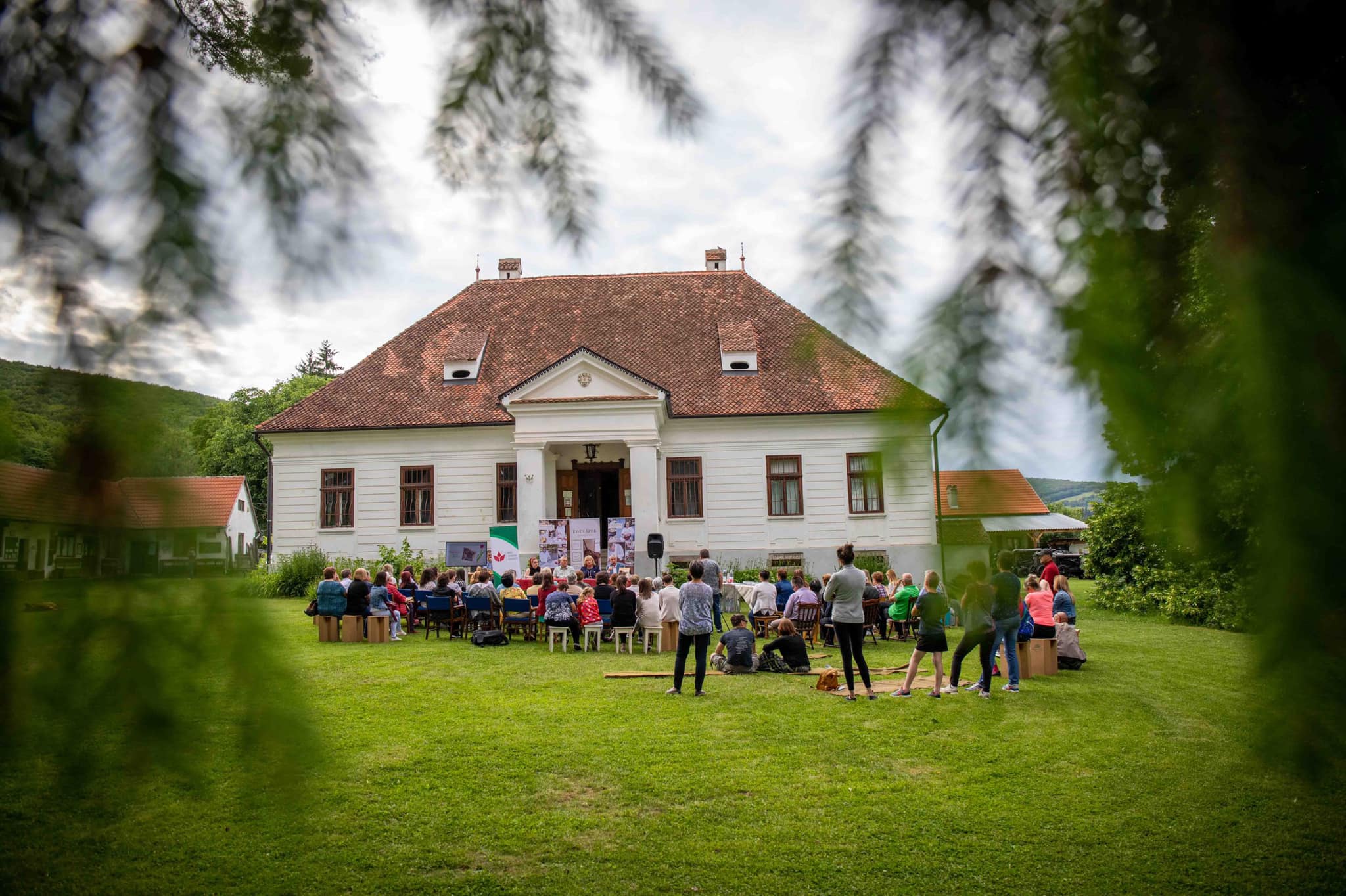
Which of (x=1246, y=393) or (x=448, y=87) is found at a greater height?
(x=448, y=87)

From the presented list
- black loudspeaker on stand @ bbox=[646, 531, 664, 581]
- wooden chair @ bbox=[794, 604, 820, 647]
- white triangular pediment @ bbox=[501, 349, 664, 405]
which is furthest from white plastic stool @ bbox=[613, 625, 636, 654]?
white triangular pediment @ bbox=[501, 349, 664, 405]

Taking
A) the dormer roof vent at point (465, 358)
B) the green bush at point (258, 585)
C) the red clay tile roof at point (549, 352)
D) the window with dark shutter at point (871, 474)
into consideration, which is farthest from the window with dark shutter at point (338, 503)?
the window with dark shutter at point (871, 474)

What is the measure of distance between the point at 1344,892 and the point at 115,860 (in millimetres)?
8318

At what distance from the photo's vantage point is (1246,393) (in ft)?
3.32

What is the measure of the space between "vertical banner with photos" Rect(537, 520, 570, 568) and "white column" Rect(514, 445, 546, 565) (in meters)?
1.82

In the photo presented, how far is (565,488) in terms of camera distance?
A: 2758 centimetres

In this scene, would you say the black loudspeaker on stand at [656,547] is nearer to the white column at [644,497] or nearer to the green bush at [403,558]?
the white column at [644,497]

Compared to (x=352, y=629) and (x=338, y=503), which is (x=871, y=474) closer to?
(x=352, y=629)

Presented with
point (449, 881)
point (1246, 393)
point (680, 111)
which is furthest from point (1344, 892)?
point (680, 111)

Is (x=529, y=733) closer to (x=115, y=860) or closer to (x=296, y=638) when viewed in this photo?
(x=115, y=860)

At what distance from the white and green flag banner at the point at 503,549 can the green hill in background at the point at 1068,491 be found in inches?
846

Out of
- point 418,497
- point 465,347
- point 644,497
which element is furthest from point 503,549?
point 465,347

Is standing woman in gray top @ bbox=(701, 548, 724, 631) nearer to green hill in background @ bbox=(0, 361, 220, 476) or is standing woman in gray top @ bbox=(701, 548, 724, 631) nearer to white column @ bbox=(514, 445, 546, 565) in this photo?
white column @ bbox=(514, 445, 546, 565)

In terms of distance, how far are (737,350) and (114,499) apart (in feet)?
74.4
